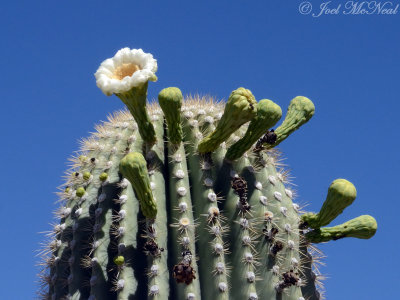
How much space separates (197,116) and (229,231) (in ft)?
4.64

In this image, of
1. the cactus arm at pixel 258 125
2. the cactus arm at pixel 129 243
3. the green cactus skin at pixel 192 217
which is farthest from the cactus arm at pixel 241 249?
the cactus arm at pixel 129 243

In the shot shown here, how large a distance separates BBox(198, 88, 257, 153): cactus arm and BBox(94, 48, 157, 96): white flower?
2.46ft

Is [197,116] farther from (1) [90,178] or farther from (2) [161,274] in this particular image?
(2) [161,274]

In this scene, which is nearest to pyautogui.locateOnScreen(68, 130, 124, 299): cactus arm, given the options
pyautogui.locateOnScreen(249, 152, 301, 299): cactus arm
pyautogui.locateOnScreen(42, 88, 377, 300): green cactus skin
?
pyautogui.locateOnScreen(42, 88, 377, 300): green cactus skin

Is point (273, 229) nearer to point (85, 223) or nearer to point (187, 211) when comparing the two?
point (187, 211)

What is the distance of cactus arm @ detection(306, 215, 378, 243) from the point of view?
24.0 feet

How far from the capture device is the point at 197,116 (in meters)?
7.58

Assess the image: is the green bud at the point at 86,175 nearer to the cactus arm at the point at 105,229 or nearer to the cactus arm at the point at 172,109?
the cactus arm at the point at 105,229

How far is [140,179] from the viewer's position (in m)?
6.48

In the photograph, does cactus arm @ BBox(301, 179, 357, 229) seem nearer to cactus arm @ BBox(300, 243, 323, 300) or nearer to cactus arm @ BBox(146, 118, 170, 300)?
cactus arm @ BBox(300, 243, 323, 300)

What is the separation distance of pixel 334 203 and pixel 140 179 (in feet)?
6.36

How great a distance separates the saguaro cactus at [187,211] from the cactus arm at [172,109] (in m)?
0.01

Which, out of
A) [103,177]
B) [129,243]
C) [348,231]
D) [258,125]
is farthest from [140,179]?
[348,231]

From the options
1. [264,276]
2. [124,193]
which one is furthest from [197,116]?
[264,276]
